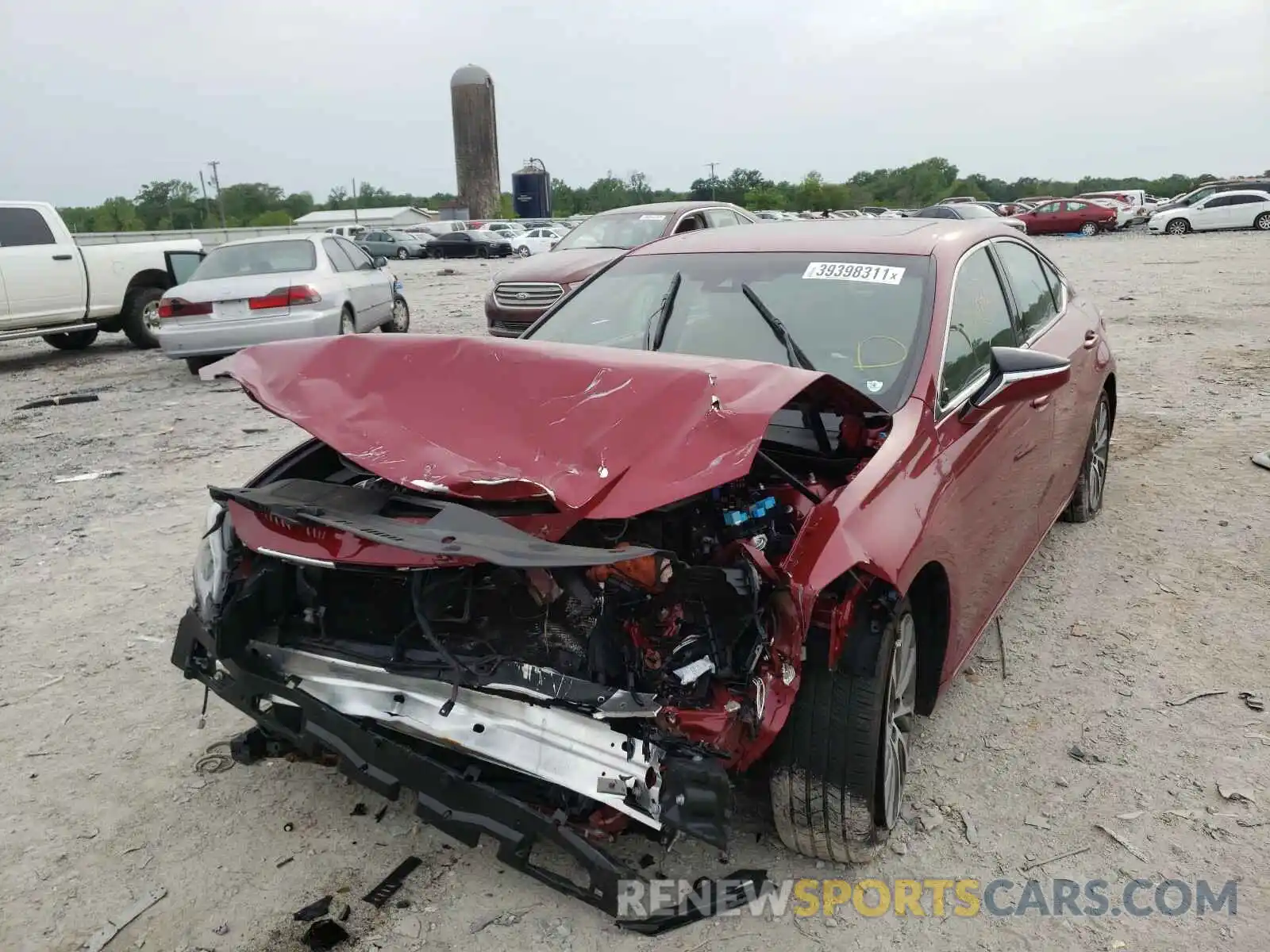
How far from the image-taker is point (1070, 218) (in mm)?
34656

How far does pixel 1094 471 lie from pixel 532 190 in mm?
60187

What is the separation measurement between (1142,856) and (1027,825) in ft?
1.02

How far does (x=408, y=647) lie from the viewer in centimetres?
254

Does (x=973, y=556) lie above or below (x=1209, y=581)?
above

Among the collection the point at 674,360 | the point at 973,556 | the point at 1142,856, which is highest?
the point at 674,360

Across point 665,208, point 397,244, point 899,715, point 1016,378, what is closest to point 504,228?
point 397,244

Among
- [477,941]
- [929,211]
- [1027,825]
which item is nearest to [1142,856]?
[1027,825]

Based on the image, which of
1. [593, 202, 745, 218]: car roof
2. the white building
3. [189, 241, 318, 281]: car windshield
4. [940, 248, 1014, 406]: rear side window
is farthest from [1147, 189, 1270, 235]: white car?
the white building

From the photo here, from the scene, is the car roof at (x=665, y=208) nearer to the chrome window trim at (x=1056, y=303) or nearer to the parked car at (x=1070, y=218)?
the chrome window trim at (x=1056, y=303)

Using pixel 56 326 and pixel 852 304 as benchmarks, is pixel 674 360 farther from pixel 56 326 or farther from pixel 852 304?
pixel 56 326

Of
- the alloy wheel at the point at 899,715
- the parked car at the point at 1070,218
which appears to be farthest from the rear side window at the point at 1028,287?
the parked car at the point at 1070,218

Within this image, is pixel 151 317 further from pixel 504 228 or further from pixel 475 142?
pixel 475 142

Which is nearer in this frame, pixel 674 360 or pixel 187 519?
pixel 674 360

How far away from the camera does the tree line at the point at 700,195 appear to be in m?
88.4
